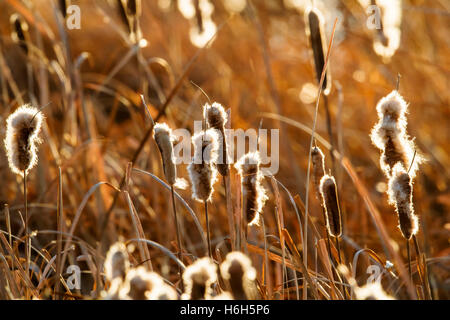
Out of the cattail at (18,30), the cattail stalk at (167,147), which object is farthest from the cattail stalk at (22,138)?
the cattail at (18,30)

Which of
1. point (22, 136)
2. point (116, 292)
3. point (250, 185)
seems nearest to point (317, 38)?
point (250, 185)

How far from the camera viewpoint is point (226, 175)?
0.88 metres

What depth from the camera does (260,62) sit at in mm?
3305

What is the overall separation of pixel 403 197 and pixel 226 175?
0.92 ft

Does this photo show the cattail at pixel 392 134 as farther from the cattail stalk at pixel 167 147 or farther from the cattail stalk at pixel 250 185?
the cattail stalk at pixel 167 147

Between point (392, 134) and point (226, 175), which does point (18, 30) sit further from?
point (392, 134)

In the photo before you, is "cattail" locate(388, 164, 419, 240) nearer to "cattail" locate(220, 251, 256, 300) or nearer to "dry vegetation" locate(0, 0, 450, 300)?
"dry vegetation" locate(0, 0, 450, 300)

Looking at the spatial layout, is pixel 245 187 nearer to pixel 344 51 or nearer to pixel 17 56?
pixel 344 51

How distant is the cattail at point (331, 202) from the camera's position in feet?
2.76

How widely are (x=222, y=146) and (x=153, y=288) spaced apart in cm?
29

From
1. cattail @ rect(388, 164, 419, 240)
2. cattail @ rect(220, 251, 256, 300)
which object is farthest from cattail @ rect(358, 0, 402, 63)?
cattail @ rect(220, 251, 256, 300)

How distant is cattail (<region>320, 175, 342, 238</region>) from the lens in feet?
2.76
